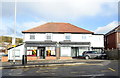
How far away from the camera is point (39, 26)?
125ft

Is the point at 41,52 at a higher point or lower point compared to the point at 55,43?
lower

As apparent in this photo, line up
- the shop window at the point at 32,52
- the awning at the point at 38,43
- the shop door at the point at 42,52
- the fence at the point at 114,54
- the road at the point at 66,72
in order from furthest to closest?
the shop door at the point at 42,52, the shop window at the point at 32,52, the awning at the point at 38,43, the fence at the point at 114,54, the road at the point at 66,72

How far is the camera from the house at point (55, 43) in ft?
114

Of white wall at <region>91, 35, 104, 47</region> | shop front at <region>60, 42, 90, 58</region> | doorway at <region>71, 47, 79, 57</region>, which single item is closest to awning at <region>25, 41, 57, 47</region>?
shop front at <region>60, 42, 90, 58</region>

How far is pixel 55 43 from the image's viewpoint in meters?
34.8

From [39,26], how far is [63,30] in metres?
5.98

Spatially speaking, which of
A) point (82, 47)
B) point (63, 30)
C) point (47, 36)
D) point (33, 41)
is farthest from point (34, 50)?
point (82, 47)

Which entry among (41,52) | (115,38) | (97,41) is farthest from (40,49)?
(115,38)

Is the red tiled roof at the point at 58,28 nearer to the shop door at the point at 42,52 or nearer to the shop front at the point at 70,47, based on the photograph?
the shop front at the point at 70,47

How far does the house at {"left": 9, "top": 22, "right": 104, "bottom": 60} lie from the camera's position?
34750 millimetres

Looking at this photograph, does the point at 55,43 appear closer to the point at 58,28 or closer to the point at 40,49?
the point at 40,49

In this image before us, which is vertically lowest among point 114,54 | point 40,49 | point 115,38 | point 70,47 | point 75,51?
point 114,54

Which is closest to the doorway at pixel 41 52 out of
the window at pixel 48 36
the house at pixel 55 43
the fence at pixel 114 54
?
the house at pixel 55 43

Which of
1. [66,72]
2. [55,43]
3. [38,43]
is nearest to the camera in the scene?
[66,72]
